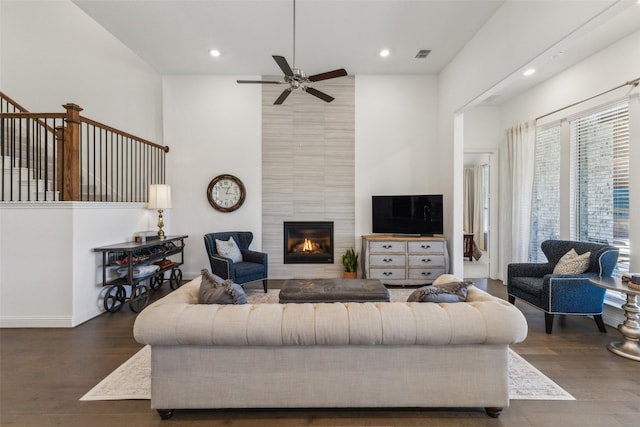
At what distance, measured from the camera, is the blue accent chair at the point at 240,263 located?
14.2 feet

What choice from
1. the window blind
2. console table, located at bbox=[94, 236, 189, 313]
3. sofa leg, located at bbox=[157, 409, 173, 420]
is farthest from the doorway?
sofa leg, located at bbox=[157, 409, 173, 420]

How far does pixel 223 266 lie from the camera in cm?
436

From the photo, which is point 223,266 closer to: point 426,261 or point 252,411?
point 252,411

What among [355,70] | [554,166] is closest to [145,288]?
[355,70]

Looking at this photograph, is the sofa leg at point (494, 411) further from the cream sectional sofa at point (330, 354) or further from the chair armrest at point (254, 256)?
the chair armrest at point (254, 256)

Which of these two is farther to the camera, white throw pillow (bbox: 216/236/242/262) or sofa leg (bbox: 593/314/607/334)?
white throw pillow (bbox: 216/236/242/262)

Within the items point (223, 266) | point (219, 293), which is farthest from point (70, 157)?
point (219, 293)

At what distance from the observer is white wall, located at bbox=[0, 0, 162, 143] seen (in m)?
4.60

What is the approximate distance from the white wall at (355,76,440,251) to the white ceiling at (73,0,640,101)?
0.42 m

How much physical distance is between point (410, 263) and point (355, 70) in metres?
3.58

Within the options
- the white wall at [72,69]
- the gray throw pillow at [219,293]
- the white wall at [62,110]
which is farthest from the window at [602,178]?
the white wall at [72,69]

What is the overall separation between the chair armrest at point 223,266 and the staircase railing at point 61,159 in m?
1.66

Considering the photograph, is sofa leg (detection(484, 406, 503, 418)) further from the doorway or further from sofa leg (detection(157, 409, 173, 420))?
the doorway

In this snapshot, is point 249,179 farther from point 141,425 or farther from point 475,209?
point 475,209
